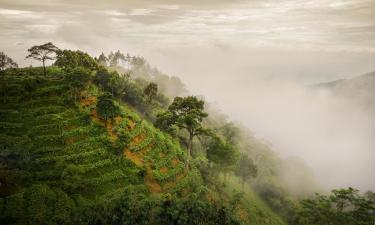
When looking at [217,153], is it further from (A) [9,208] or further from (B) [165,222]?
(A) [9,208]

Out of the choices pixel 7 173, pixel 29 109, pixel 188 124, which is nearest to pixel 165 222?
pixel 188 124

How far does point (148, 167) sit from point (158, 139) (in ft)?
29.0

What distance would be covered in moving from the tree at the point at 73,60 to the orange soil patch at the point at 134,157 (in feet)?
139

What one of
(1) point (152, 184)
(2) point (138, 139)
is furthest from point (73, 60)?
(1) point (152, 184)

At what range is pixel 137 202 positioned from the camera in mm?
40188

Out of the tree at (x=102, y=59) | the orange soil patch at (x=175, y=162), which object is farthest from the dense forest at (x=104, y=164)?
the tree at (x=102, y=59)

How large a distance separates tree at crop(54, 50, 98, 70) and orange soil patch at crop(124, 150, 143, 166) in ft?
139

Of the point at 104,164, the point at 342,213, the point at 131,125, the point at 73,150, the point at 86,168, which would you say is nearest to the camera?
the point at 86,168

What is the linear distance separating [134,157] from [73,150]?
32.4 ft

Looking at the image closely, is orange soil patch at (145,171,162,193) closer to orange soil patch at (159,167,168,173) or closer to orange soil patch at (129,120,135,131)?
orange soil patch at (159,167,168,173)

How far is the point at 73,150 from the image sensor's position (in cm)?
5078

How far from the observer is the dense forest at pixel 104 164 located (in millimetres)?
39500

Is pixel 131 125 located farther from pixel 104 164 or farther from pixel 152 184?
pixel 152 184

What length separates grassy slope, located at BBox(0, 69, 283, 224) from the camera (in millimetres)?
43219
